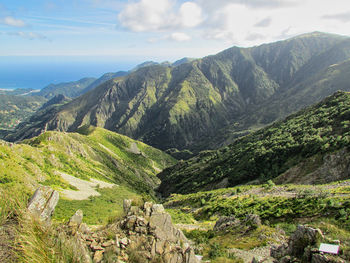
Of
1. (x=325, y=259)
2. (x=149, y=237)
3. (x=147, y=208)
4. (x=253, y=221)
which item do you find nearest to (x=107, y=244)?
(x=149, y=237)

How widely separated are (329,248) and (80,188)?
2249 inches

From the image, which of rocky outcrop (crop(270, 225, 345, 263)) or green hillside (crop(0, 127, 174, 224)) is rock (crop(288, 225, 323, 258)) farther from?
green hillside (crop(0, 127, 174, 224))

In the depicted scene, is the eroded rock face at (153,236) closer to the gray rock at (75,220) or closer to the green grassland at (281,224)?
the gray rock at (75,220)

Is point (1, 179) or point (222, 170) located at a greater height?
point (1, 179)

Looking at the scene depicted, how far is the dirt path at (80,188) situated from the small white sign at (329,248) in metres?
46.7

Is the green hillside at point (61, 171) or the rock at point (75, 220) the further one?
the green hillside at point (61, 171)

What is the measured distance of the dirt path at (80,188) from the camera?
4708cm

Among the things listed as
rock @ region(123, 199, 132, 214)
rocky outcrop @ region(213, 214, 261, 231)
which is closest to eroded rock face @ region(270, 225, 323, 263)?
rock @ region(123, 199, 132, 214)

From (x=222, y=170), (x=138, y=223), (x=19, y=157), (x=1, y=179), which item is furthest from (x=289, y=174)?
(x=19, y=157)

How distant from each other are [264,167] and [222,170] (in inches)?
695

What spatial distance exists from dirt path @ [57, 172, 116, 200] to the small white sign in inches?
1838

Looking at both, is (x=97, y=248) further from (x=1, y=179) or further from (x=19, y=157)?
(x=19, y=157)

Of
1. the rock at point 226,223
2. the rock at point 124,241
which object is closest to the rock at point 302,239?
the rock at point 124,241

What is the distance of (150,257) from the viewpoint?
9.02m
